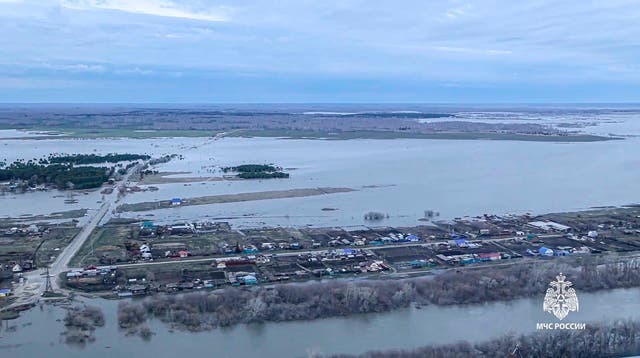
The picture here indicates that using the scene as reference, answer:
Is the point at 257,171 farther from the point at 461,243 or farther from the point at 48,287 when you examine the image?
the point at 48,287

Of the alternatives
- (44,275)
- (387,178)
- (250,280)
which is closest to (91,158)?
(387,178)

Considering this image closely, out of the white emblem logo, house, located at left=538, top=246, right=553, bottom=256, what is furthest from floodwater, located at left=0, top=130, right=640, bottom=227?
the white emblem logo

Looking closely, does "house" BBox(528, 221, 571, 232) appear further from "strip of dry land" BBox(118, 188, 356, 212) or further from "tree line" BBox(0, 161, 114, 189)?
"tree line" BBox(0, 161, 114, 189)

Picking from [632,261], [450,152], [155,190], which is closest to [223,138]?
[450,152]

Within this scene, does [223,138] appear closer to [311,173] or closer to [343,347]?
[311,173]

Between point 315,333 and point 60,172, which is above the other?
point 60,172

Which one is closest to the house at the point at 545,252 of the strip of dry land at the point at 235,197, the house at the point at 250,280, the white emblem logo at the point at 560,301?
the white emblem logo at the point at 560,301
